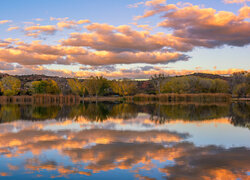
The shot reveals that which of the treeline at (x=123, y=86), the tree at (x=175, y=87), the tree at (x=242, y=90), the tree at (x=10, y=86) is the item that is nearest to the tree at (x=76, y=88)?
the treeline at (x=123, y=86)

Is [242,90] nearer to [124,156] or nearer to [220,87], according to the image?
[220,87]

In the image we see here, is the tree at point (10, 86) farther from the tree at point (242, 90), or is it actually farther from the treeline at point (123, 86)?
the tree at point (242, 90)

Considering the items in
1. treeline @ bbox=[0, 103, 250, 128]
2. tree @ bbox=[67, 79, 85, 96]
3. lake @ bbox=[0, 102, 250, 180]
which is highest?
tree @ bbox=[67, 79, 85, 96]

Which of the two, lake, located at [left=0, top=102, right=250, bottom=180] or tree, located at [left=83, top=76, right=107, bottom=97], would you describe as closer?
lake, located at [left=0, top=102, right=250, bottom=180]

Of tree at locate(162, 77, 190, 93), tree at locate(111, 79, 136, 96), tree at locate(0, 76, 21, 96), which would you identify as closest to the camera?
tree at locate(0, 76, 21, 96)

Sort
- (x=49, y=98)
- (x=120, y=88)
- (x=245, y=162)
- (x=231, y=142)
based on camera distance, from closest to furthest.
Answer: (x=245, y=162) < (x=231, y=142) < (x=49, y=98) < (x=120, y=88)

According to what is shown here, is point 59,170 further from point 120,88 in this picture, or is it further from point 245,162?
point 120,88

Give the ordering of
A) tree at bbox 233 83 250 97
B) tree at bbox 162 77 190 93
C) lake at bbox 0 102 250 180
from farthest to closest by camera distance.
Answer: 1. tree at bbox 162 77 190 93
2. tree at bbox 233 83 250 97
3. lake at bbox 0 102 250 180

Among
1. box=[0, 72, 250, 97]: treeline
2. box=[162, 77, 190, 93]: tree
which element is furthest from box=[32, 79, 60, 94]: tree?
box=[162, 77, 190, 93]: tree

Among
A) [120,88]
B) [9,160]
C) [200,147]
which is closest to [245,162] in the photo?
[200,147]

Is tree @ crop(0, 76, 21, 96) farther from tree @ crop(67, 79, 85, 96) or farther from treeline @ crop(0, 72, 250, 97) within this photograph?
tree @ crop(67, 79, 85, 96)

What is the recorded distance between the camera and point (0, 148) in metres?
10.4

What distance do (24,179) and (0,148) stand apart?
14.2ft

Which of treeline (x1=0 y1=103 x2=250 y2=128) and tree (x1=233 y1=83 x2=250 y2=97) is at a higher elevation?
tree (x1=233 y1=83 x2=250 y2=97)
